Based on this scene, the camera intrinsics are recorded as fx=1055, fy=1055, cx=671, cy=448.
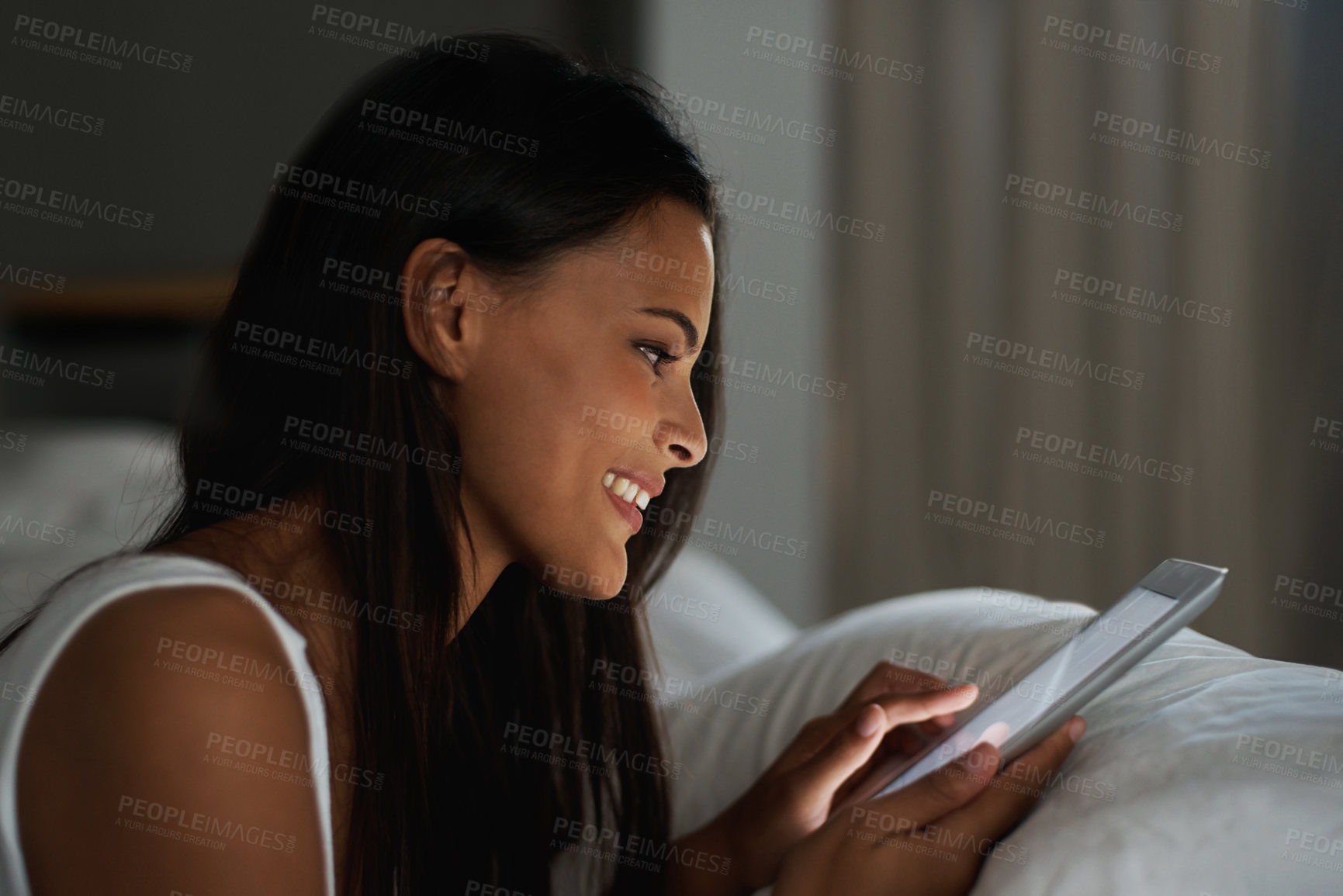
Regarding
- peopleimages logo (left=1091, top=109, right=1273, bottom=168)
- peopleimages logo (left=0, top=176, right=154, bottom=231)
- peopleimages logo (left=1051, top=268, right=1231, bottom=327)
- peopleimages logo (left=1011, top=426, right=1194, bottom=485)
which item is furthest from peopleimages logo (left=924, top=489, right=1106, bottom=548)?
peopleimages logo (left=0, top=176, right=154, bottom=231)

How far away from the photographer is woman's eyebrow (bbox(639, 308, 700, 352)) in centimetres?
78

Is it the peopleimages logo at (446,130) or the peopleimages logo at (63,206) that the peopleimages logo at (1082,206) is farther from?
the peopleimages logo at (63,206)

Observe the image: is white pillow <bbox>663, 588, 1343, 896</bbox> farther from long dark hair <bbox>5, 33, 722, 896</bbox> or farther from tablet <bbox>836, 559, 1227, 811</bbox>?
long dark hair <bbox>5, 33, 722, 896</bbox>

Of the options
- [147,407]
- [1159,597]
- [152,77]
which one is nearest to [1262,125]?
[1159,597]

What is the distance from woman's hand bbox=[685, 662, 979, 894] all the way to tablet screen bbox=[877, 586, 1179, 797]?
0.05 m

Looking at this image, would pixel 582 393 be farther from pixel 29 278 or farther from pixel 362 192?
pixel 29 278

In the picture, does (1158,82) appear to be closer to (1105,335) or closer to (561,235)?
(1105,335)

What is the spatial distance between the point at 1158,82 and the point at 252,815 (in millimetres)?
1800

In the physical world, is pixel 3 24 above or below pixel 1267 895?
above

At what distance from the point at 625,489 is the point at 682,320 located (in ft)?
0.46

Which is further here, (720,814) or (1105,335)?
(1105,335)

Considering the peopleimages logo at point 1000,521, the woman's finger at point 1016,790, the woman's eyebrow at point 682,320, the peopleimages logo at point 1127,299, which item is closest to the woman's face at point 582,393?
the woman's eyebrow at point 682,320

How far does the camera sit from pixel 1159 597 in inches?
26.6

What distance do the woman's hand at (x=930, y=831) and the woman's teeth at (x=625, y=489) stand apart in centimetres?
29
